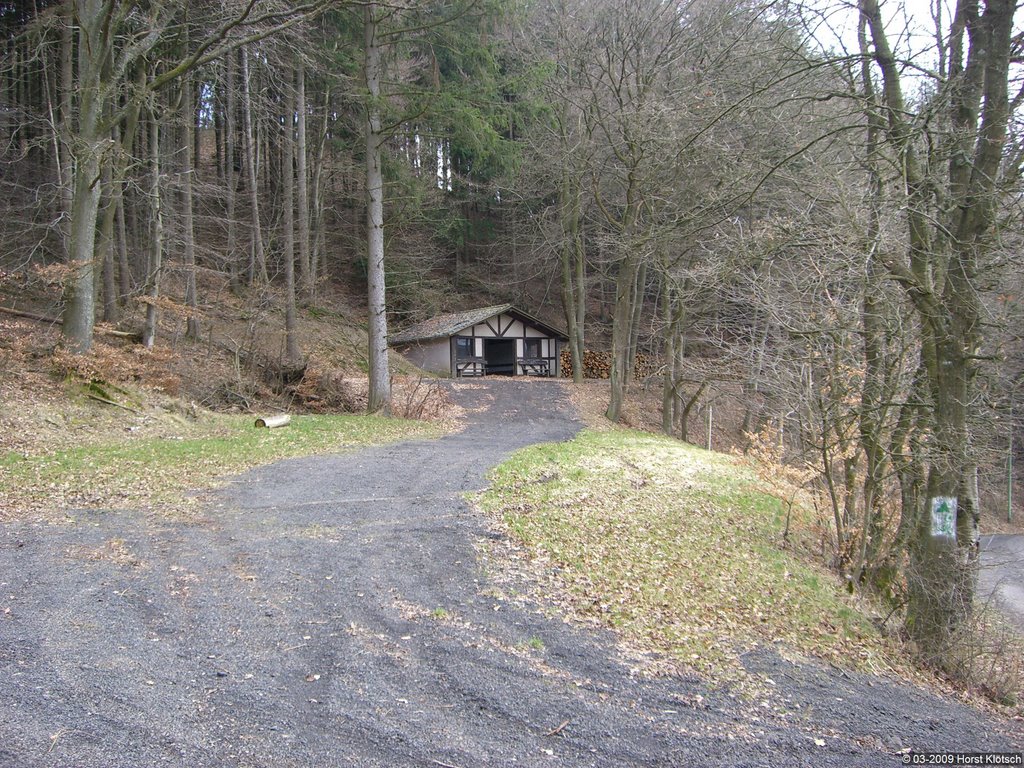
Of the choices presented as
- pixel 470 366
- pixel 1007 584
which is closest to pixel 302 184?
pixel 470 366

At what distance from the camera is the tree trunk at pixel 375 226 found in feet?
49.5

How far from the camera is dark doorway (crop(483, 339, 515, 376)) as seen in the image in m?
30.3

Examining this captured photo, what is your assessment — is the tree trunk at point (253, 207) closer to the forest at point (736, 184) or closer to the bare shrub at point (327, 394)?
the forest at point (736, 184)

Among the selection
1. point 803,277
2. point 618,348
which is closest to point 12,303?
point 618,348

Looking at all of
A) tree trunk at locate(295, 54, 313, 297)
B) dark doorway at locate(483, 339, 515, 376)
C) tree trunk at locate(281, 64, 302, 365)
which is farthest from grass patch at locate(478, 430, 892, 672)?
dark doorway at locate(483, 339, 515, 376)

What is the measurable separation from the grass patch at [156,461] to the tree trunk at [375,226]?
248 cm

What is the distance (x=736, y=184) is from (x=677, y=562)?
3.93 meters

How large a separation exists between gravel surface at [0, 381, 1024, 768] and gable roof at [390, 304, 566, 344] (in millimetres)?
20777

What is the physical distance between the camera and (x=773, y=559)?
7.71 metres

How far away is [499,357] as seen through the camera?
3108 cm

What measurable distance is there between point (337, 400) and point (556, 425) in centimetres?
600

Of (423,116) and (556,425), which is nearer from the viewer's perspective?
(423,116)

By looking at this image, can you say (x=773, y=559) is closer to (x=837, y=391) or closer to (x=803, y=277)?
(x=837, y=391)

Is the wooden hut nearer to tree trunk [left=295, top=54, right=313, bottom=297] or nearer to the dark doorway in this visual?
the dark doorway
